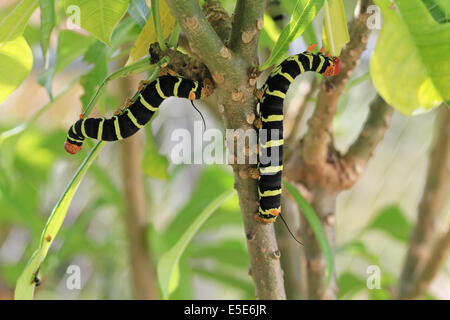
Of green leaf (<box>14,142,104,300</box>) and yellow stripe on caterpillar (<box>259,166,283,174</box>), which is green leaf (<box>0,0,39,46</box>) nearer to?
green leaf (<box>14,142,104,300</box>)

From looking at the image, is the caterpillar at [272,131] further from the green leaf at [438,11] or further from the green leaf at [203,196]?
the green leaf at [203,196]

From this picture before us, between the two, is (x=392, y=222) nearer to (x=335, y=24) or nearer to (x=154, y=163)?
(x=154, y=163)

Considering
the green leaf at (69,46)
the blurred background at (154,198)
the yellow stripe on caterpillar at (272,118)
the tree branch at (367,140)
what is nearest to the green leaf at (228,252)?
the blurred background at (154,198)

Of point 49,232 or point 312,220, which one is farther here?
point 312,220

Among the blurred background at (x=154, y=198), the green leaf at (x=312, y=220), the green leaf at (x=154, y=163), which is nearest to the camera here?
the green leaf at (x=312, y=220)

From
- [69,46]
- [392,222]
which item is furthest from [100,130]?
[392,222]
